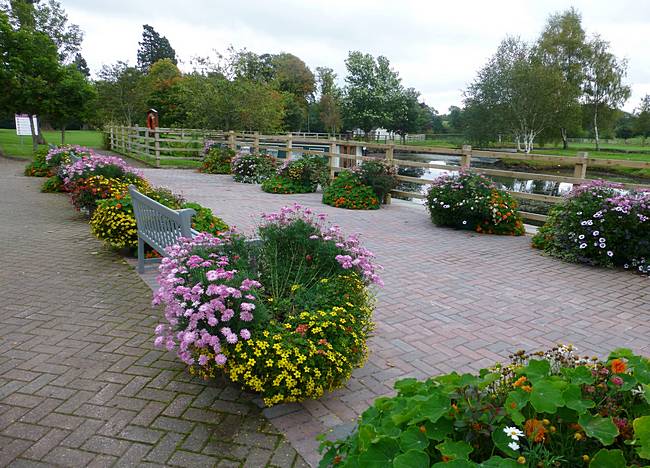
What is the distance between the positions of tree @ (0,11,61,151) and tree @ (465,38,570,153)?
28.5 metres

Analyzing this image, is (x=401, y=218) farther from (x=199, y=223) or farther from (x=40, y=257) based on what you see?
(x=40, y=257)

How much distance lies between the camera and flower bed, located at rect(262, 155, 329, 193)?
13.0 meters

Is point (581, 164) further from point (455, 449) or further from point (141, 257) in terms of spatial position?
point (455, 449)

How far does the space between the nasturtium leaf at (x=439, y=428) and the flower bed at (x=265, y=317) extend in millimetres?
1262

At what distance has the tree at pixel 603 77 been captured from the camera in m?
38.1

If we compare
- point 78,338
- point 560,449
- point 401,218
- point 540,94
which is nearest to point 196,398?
point 78,338

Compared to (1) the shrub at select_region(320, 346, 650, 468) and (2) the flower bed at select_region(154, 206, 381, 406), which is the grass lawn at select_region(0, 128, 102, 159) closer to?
(2) the flower bed at select_region(154, 206, 381, 406)

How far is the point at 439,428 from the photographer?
1.45 m

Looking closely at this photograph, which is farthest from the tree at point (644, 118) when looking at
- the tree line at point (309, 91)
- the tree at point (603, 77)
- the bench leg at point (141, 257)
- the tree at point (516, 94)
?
the bench leg at point (141, 257)

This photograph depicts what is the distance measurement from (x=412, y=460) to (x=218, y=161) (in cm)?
1780

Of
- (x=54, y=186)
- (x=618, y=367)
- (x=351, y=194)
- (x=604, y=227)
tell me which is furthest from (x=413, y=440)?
(x=54, y=186)

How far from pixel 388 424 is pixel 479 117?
129ft

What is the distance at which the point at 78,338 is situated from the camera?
3.76 metres

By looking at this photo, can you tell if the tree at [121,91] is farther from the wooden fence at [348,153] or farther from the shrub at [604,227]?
the shrub at [604,227]
